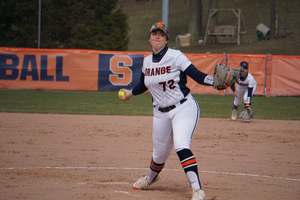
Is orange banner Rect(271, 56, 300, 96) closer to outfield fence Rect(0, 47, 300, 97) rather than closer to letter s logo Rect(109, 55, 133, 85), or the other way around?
outfield fence Rect(0, 47, 300, 97)

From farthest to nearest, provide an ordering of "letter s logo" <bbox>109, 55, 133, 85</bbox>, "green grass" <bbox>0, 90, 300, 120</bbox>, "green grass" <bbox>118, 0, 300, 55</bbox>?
1. "green grass" <bbox>118, 0, 300, 55</bbox>
2. "letter s logo" <bbox>109, 55, 133, 85</bbox>
3. "green grass" <bbox>0, 90, 300, 120</bbox>

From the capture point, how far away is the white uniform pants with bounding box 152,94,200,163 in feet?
14.1

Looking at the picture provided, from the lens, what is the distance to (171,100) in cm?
Result: 447

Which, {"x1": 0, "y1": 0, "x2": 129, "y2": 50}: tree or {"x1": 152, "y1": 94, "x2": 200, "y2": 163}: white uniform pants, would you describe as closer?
{"x1": 152, "y1": 94, "x2": 200, "y2": 163}: white uniform pants

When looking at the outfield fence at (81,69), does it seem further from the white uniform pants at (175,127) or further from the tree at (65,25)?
the white uniform pants at (175,127)

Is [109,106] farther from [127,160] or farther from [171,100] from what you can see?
[171,100]

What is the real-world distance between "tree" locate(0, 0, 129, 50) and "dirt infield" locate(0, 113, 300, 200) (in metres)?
23.1

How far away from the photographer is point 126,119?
454 inches

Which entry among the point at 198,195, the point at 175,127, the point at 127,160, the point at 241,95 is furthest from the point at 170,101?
the point at 241,95

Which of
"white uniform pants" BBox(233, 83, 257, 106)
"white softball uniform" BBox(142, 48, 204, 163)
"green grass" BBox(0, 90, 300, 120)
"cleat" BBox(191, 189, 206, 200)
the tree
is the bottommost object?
"green grass" BBox(0, 90, 300, 120)

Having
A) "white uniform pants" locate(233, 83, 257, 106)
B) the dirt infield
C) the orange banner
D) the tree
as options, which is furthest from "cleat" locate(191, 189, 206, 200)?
the tree

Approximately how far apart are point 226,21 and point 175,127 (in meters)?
58.4

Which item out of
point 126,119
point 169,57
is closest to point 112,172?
point 169,57

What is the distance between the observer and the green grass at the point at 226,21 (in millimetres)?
32469
